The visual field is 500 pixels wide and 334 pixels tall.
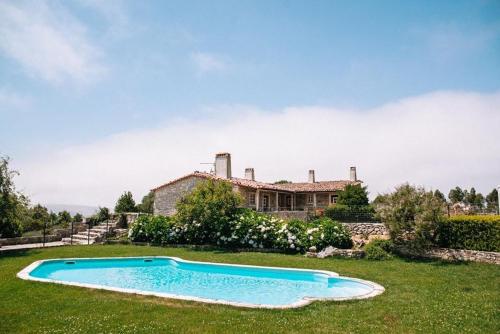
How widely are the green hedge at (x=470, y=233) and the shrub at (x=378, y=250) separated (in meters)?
2.24

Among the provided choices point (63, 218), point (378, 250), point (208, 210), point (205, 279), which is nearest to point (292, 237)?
point (378, 250)

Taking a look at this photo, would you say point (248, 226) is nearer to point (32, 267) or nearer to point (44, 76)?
point (32, 267)

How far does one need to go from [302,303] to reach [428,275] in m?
6.25

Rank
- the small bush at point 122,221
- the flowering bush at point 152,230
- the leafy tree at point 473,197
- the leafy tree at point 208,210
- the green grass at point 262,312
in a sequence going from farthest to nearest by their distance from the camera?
the leafy tree at point 473,197, the small bush at point 122,221, the flowering bush at point 152,230, the leafy tree at point 208,210, the green grass at point 262,312

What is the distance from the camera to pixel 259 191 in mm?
32562

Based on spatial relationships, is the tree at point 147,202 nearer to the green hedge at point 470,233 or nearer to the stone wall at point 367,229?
the stone wall at point 367,229

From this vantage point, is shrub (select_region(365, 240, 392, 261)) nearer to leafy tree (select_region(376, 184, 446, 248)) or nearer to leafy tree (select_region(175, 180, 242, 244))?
leafy tree (select_region(376, 184, 446, 248))

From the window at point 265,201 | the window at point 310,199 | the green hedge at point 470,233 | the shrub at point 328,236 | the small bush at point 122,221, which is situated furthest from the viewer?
the window at point 310,199

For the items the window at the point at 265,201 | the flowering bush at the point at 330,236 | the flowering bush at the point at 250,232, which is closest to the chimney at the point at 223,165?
the window at the point at 265,201

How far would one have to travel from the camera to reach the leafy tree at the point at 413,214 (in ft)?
54.2

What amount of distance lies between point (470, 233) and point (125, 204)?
26757mm

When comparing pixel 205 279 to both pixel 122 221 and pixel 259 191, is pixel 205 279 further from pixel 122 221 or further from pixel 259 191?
pixel 259 191

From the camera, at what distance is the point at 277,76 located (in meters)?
18.9

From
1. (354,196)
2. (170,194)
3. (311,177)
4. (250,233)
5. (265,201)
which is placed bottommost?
(250,233)
